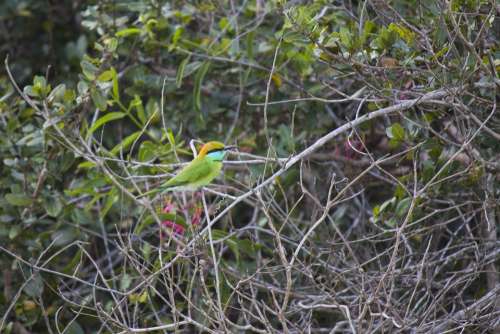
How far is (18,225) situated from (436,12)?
101 inches

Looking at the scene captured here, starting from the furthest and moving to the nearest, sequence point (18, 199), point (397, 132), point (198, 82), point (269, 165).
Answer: point (198, 82)
point (18, 199)
point (269, 165)
point (397, 132)

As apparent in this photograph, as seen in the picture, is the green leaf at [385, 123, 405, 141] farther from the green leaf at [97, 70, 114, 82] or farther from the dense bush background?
the green leaf at [97, 70, 114, 82]

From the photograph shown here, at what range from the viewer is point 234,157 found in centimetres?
505

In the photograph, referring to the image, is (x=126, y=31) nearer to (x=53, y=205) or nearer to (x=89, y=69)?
(x=89, y=69)

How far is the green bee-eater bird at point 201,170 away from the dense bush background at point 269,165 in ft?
0.57

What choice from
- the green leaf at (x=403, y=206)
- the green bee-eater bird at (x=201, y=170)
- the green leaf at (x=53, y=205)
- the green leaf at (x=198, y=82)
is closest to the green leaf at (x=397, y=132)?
the green leaf at (x=403, y=206)

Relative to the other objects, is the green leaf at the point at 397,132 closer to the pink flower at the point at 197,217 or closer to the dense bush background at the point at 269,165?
the dense bush background at the point at 269,165

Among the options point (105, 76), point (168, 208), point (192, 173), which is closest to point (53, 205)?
point (168, 208)

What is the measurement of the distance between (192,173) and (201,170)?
0.05 meters

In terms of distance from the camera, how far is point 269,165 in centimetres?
439

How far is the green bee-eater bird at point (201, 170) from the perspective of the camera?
415 cm

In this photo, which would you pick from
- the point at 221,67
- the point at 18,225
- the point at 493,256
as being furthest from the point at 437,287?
the point at 18,225

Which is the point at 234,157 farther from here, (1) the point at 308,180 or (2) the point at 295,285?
(2) the point at 295,285

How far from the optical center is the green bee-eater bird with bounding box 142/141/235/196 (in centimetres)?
415
